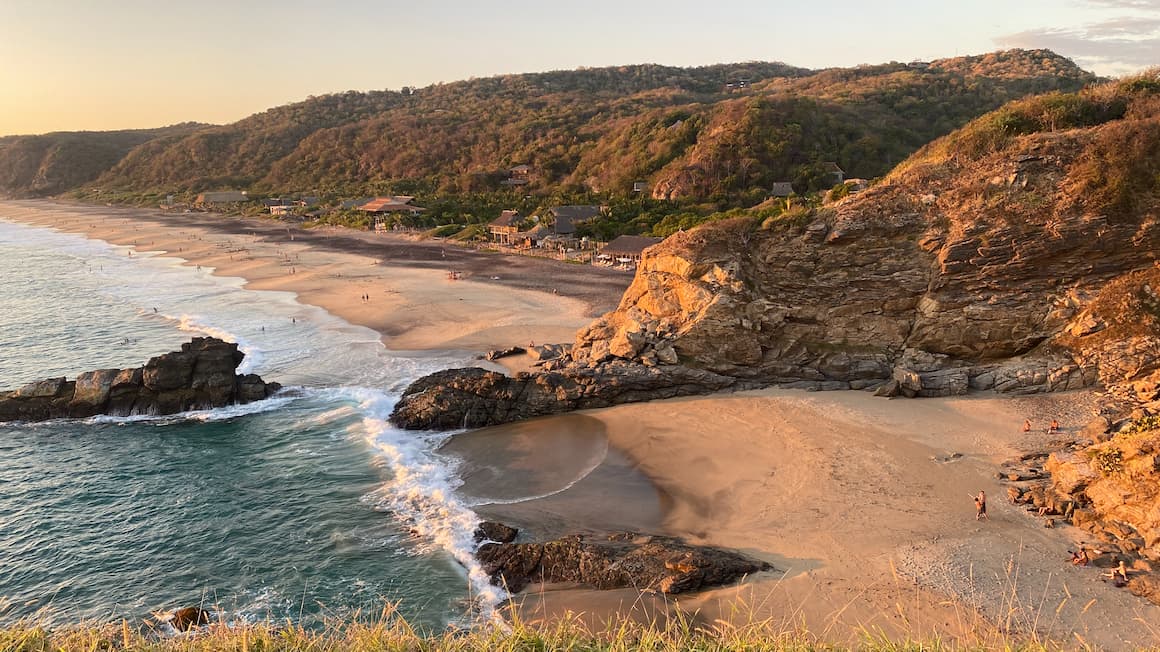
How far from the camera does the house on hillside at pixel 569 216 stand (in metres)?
57.1

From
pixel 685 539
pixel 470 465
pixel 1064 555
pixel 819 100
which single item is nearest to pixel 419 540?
pixel 470 465

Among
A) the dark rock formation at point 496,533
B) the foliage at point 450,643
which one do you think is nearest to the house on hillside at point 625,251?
the dark rock formation at point 496,533

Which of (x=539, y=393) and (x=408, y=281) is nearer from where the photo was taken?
(x=539, y=393)

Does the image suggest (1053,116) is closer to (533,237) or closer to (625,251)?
(625,251)

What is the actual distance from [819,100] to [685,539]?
3298 inches

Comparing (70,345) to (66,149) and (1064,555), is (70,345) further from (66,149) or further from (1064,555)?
(66,149)

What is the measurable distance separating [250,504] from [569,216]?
150ft

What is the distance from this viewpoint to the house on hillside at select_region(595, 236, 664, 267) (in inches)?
1893

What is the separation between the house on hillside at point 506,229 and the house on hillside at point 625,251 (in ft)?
42.0

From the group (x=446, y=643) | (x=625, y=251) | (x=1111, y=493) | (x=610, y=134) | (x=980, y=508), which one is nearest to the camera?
(x=446, y=643)

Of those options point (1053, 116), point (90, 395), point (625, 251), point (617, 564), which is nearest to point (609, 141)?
point (625, 251)

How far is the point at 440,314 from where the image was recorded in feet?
122

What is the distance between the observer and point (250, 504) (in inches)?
714

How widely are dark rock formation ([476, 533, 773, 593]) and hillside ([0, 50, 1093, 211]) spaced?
2014 inches
